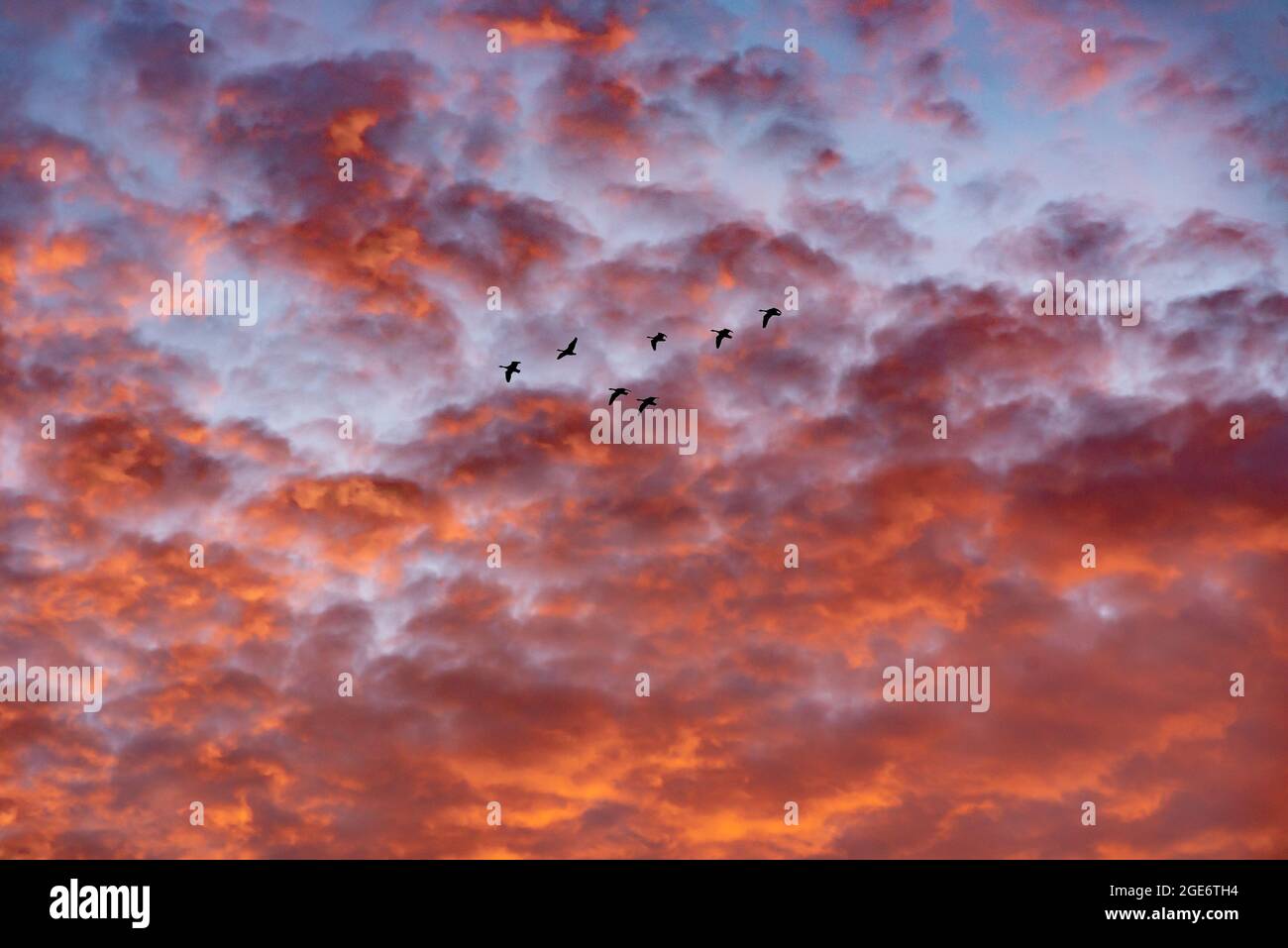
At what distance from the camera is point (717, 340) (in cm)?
7256
